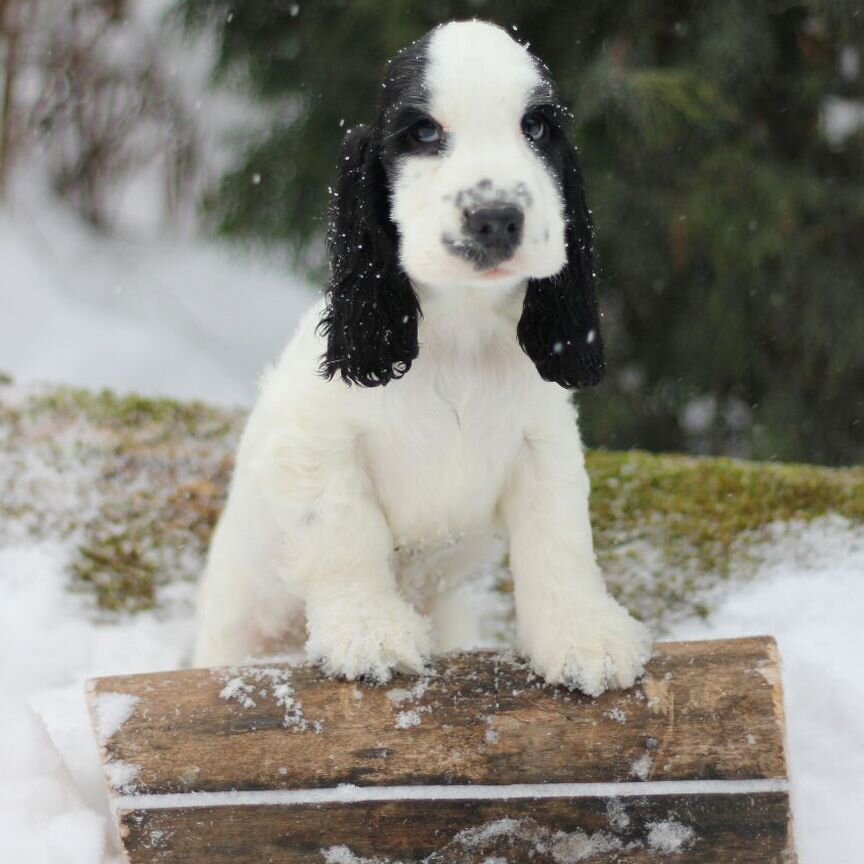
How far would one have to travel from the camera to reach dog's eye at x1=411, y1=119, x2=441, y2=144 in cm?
271

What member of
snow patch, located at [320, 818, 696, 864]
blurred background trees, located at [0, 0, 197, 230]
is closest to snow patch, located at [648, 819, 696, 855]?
snow patch, located at [320, 818, 696, 864]

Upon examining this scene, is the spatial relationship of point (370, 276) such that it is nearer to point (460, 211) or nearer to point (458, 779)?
point (460, 211)

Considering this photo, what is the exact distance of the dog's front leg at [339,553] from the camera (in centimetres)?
298

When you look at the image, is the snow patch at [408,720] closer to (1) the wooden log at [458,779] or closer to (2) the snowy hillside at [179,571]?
(1) the wooden log at [458,779]

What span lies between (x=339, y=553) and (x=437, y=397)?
0.46m

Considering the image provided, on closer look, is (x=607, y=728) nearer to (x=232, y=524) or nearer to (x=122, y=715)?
(x=122, y=715)

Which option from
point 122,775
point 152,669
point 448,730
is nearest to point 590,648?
point 448,730

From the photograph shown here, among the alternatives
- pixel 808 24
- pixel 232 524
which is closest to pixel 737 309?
pixel 808 24

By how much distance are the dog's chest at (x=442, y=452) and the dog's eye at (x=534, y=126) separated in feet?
2.06

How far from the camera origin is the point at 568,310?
9.87 feet

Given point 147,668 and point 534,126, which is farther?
point 147,668

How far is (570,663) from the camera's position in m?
2.85

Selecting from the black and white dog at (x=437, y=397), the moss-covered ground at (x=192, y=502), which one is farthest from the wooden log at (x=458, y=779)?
the moss-covered ground at (x=192, y=502)

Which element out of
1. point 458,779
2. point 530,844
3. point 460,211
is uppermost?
point 460,211
